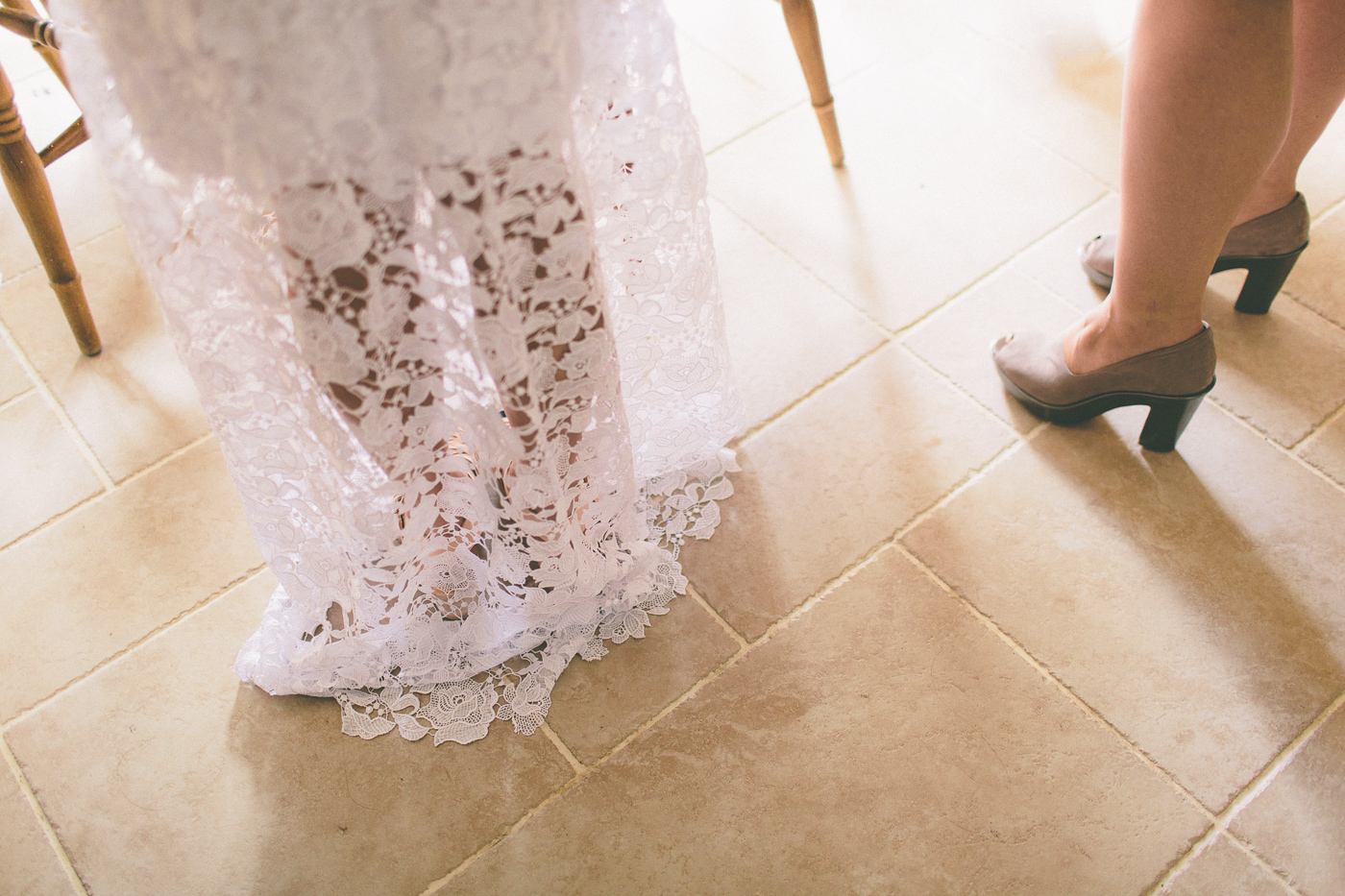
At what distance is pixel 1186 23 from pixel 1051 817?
772mm

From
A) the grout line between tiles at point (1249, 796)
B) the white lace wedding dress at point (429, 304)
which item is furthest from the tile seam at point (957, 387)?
the grout line between tiles at point (1249, 796)

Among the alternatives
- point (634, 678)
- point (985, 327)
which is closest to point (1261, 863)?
point (634, 678)

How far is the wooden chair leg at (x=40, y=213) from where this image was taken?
1209mm

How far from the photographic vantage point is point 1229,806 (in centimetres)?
95

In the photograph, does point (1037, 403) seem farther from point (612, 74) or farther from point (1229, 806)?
point (612, 74)

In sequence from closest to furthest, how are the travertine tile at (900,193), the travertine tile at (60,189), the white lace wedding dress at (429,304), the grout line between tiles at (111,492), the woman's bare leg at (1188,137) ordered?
the white lace wedding dress at (429,304) < the woman's bare leg at (1188,137) < the grout line between tiles at (111,492) < the travertine tile at (900,193) < the travertine tile at (60,189)

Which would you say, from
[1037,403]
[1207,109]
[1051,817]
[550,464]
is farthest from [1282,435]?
[550,464]

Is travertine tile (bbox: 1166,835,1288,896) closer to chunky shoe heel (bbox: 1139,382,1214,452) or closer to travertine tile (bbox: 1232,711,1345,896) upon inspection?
travertine tile (bbox: 1232,711,1345,896)

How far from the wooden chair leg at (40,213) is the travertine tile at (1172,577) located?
3.93ft

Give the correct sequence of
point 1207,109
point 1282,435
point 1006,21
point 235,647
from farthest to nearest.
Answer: point 1006,21 < point 1282,435 < point 235,647 < point 1207,109

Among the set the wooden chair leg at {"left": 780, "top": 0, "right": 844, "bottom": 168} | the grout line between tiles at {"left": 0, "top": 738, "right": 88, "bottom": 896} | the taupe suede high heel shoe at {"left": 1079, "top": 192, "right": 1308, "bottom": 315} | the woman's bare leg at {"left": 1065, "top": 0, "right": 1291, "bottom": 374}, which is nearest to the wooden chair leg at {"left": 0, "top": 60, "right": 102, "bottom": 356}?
the grout line between tiles at {"left": 0, "top": 738, "right": 88, "bottom": 896}

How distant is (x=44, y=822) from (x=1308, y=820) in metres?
1.26

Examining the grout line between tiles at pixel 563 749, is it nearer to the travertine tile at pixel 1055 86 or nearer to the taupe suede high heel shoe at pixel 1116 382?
the taupe suede high heel shoe at pixel 1116 382

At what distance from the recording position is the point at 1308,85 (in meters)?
1.15
